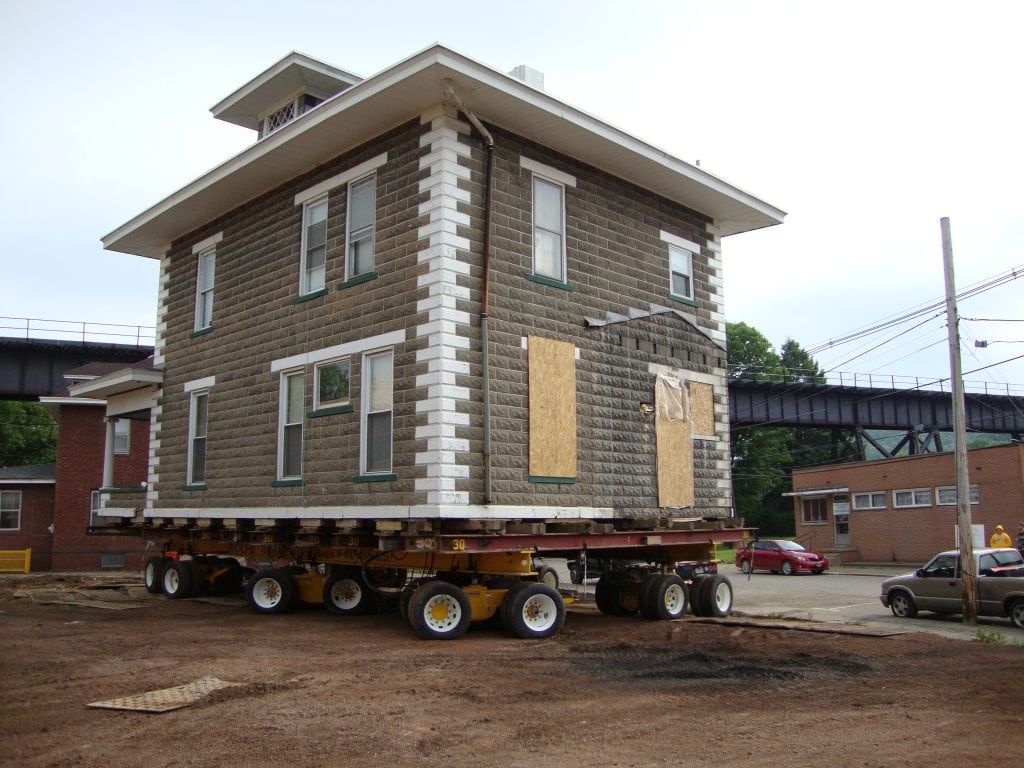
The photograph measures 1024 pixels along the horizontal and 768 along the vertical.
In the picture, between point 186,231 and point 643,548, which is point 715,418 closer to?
point 643,548

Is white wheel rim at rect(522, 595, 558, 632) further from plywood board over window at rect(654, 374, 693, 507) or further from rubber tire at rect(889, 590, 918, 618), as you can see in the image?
rubber tire at rect(889, 590, 918, 618)

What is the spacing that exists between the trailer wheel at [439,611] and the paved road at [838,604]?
737 cm

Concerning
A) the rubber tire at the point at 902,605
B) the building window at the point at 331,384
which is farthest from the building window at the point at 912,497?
the building window at the point at 331,384

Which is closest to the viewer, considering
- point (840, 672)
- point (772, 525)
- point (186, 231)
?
point (840, 672)

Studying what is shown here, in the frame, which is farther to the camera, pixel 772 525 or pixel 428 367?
pixel 772 525

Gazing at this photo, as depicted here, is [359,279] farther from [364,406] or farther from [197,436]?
[197,436]

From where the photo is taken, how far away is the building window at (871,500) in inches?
1676

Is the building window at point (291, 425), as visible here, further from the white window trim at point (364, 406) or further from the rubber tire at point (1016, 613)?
the rubber tire at point (1016, 613)

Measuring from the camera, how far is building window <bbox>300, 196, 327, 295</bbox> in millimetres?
17203

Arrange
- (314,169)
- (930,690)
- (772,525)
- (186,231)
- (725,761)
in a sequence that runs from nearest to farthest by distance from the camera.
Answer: (725,761)
(930,690)
(314,169)
(186,231)
(772,525)

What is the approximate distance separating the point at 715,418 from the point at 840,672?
816cm

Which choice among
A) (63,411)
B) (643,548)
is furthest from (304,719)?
(63,411)

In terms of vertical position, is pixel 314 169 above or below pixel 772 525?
above

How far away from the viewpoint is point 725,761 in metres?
7.25
